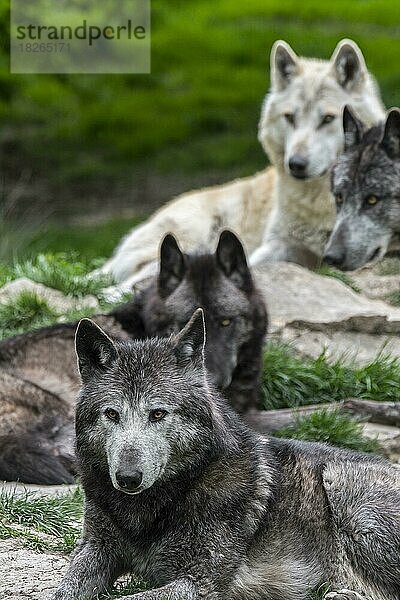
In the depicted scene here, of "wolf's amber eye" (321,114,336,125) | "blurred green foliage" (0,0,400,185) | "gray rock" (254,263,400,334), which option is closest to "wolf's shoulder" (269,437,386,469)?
"gray rock" (254,263,400,334)

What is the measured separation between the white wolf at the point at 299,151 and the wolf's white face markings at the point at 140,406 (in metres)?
5.66

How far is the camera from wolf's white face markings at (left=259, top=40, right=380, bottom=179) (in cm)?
1033

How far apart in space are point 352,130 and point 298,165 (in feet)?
6.66

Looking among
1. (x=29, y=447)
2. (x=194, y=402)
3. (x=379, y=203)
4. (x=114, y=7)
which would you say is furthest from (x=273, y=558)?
(x=114, y=7)

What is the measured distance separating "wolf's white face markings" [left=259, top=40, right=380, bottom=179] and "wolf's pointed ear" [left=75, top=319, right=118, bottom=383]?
6239 mm

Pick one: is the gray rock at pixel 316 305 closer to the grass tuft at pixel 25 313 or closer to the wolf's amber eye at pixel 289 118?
the grass tuft at pixel 25 313

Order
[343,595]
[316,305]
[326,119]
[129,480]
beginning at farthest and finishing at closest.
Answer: [326,119] < [316,305] < [343,595] < [129,480]

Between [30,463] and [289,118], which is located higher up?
[289,118]

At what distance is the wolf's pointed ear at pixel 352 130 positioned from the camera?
8171 mm

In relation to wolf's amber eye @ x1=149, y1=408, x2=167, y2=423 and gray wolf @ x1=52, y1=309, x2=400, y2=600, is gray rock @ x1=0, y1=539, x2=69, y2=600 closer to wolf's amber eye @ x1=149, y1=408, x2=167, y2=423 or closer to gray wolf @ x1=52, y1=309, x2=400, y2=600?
gray wolf @ x1=52, y1=309, x2=400, y2=600

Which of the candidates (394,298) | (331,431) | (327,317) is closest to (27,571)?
(331,431)

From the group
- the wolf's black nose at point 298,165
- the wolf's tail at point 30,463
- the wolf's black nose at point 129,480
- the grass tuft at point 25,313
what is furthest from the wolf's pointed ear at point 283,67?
the wolf's black nose at point 129,480

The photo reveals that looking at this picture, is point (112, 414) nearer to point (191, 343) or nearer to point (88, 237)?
point (191, 343)
